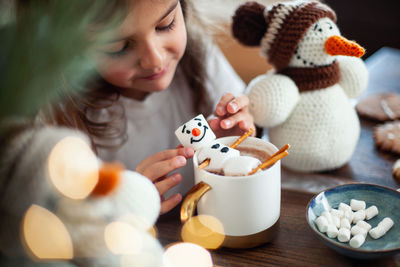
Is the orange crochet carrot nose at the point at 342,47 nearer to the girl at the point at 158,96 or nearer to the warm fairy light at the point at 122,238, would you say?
the girl at the point at 158,96

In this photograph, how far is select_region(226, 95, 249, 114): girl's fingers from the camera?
0.59m

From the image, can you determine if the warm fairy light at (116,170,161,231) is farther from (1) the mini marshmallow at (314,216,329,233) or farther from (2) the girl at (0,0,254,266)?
(1) the mini marshmallow at (314,216,329,233)

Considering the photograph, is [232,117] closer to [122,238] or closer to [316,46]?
[316,46]

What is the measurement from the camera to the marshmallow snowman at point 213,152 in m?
0.41

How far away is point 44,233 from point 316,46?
19.2 inches

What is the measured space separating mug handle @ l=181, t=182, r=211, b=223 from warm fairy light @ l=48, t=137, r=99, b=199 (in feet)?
0.61

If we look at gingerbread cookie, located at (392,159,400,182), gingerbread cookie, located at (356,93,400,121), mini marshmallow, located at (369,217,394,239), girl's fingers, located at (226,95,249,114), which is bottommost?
gingerbread cookie, located at (356,93,400,121)

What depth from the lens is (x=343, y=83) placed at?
0.64 meters

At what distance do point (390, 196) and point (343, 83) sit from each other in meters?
0.24

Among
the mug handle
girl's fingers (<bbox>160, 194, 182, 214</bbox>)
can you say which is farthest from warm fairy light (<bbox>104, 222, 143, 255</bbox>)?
girl's fingers (<bbox>160, 194, 182, 214</bbox>)

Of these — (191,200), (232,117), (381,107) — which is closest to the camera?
(191,200)

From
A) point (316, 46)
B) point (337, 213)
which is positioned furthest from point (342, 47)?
point (337, 213)

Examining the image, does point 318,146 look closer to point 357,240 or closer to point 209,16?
point 357,240

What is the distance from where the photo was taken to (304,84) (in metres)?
0.61
